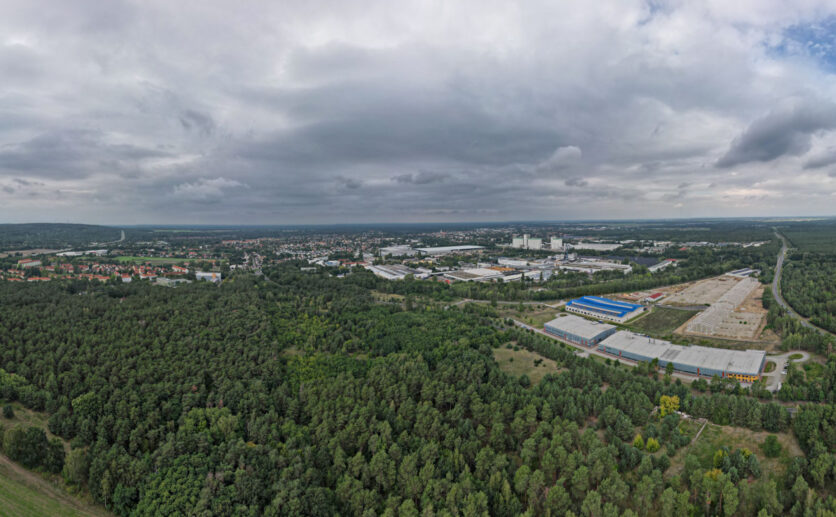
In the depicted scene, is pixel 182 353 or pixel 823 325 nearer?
pixel 182 353

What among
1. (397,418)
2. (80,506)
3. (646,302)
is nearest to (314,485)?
(397,418)

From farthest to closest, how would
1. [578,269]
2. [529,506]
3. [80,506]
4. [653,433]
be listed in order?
[578,269] < [653,433] < [80,506] < [529,506]

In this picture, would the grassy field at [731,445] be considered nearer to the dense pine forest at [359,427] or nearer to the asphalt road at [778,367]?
the dense pine forest at [359,427]

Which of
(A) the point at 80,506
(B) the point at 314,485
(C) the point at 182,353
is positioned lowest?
(A) the point at 80,506

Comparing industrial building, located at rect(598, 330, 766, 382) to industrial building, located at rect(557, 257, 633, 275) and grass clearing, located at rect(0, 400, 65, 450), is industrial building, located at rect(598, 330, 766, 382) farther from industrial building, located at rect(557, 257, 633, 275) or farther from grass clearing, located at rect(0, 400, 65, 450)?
industrial building, located at rect(557, 257, 633, 275)

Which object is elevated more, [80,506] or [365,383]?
[365,383]

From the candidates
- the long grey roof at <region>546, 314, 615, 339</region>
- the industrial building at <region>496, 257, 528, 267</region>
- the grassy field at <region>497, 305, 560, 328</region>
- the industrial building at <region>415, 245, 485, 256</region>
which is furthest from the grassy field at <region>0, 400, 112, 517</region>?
the industrial building at <region>415, 245, 485, 256</region>

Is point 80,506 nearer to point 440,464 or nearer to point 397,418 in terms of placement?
point 397,418
